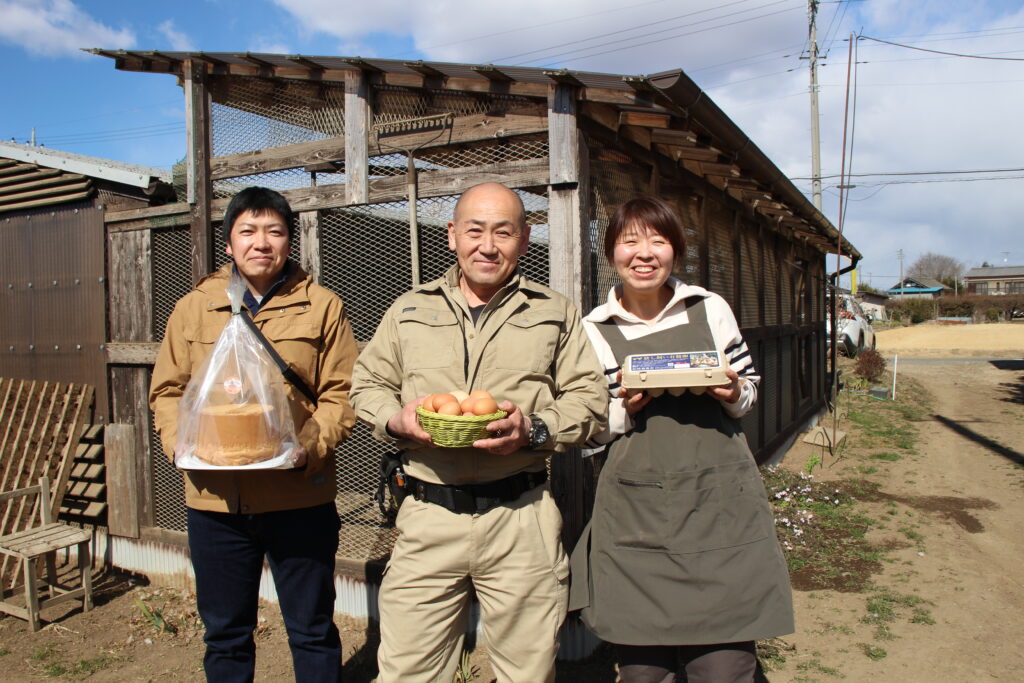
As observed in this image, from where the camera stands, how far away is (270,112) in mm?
4312

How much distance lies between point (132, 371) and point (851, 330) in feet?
82.4

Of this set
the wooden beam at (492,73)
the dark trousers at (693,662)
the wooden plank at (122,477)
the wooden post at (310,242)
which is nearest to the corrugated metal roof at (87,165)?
the wooden post at (310,242)

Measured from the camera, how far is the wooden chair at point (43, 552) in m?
4.17

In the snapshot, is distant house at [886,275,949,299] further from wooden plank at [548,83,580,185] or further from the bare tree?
wooden plank at [548,83,580,185]

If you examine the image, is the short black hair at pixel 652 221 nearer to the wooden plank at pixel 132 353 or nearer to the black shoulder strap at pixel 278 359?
the black shoulder strap at pixel 278 359

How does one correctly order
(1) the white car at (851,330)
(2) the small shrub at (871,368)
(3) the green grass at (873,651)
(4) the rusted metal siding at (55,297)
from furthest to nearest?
(1) the white car at (851,330), (2) the small shrub at (871,368), (4) the rusted metal siding at (55,297), (3) the green grass at (873,651)

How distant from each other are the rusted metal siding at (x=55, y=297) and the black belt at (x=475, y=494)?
369cm

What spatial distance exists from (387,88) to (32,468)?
11.7 ft

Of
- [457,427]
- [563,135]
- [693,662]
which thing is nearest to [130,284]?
[563,135]

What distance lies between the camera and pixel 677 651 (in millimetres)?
2236

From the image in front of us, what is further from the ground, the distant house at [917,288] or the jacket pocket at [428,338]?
the distant house at [917,288]

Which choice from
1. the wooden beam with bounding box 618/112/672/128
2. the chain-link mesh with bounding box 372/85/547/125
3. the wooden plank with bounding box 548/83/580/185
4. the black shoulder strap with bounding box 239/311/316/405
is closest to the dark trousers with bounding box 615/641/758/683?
the black shoulder strap with bounding box 239/311/316/405

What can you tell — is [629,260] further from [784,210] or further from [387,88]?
[784,210]

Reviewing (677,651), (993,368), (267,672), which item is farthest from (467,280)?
(993,368)
